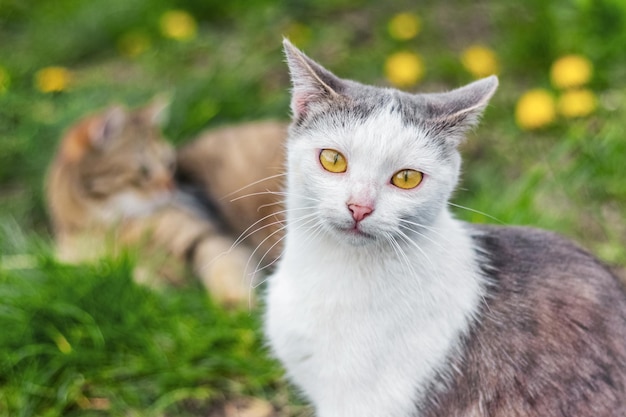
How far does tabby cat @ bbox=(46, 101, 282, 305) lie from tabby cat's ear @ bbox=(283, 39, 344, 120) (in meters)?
1.62

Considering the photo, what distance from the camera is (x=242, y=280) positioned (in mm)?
3516

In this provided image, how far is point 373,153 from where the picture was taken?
72.0 inches

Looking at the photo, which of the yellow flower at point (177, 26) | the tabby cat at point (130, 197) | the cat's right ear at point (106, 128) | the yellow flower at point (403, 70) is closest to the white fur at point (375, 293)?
the tabby cat at point (130, 197)

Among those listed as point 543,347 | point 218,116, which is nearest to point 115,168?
point 218,116

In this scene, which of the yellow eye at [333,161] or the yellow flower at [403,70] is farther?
the yellow flower at [403,70]

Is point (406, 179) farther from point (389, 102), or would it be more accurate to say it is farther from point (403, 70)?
point (403, 70)

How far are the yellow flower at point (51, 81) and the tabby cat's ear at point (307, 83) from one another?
290 cm

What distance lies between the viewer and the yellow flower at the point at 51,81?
4492mm

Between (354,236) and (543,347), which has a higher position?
(354,236)

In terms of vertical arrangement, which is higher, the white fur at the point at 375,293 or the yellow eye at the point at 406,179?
the yellow eye at the point at 406,179

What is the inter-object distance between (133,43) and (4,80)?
1.00 meters

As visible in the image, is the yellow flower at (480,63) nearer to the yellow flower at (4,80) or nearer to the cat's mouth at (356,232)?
the cat's mouth at (356,232)

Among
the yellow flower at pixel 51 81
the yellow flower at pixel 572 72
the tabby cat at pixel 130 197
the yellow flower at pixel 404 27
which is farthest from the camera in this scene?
the yellow flower at pixel 404 27

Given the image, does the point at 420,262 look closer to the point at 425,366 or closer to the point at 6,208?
the point at 425,366
